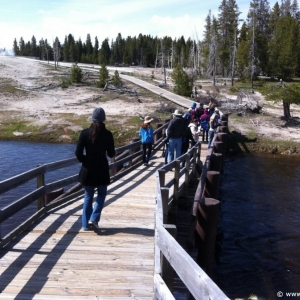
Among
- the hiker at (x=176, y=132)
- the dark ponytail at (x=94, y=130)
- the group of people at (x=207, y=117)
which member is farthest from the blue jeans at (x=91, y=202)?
the group of people at (x=207, y=117)

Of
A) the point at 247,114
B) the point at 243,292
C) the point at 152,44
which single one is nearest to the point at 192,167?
the point at 243,292

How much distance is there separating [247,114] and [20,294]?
30.8 metres

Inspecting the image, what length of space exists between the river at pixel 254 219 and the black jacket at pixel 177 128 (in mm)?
3334

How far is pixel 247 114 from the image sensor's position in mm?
33812

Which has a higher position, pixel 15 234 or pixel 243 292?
pixel 15 234

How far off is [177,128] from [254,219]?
188 inches

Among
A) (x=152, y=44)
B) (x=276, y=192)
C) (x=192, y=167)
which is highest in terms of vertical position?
(x=152, y=44)

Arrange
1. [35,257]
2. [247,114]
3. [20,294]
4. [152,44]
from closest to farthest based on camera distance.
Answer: [20,294] < [35,257] < [247,114] < [152,44]

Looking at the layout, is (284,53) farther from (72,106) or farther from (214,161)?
(214,161)

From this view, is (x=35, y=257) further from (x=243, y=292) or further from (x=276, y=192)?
(x=276, y=192)

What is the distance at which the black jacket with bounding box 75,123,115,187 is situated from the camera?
21.6 ft

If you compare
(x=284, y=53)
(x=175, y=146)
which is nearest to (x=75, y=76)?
(x=284, y=53)

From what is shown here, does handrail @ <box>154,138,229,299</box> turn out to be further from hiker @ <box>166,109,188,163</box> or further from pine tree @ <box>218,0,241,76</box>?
pine tree @ <box>218,0,241,76</box>

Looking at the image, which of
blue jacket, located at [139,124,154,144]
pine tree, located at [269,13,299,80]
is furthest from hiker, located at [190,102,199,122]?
pine tree, located at [269,13,299,80]
